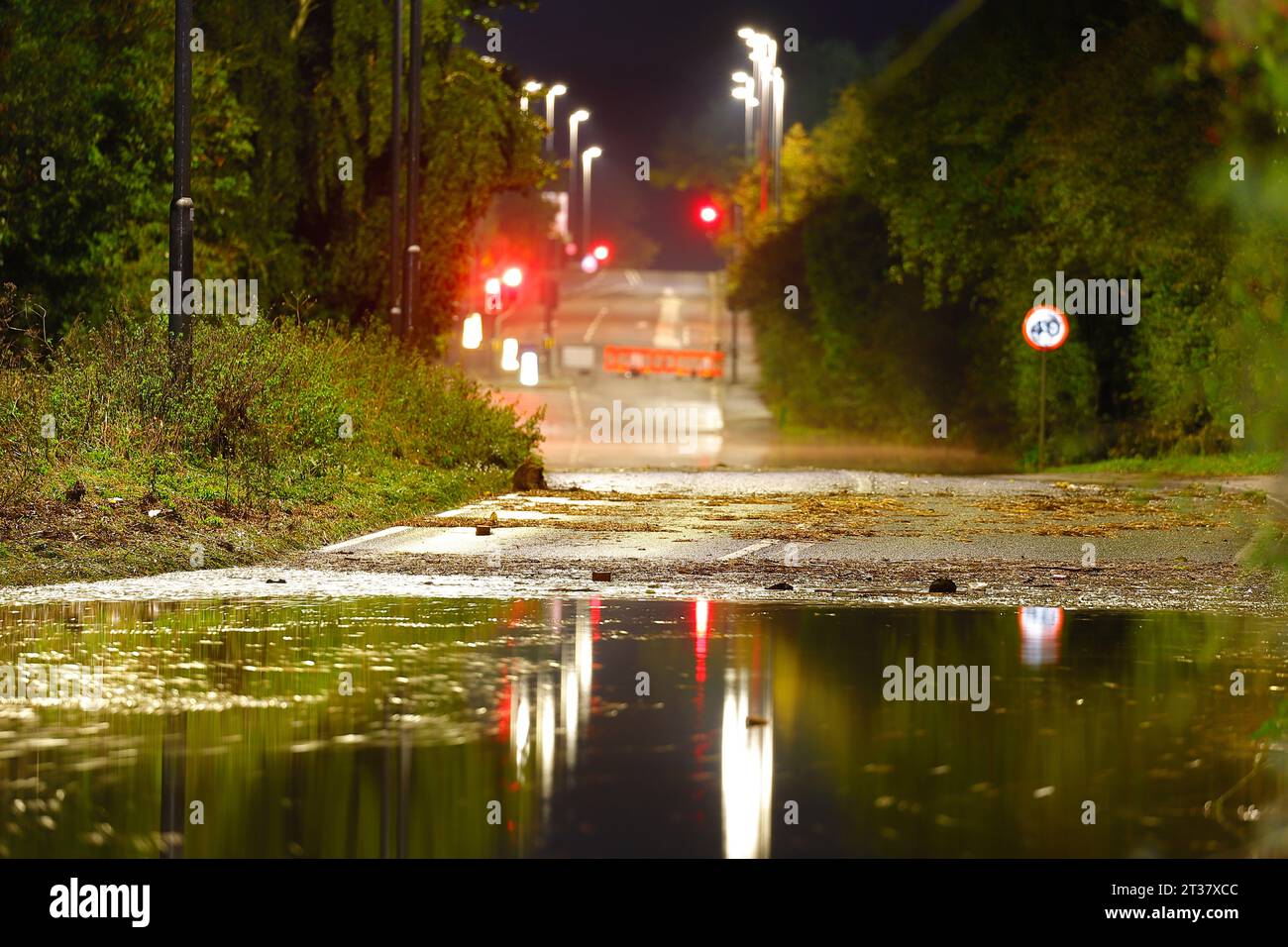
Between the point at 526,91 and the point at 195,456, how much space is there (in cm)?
2304

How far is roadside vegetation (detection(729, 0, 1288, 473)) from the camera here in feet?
116

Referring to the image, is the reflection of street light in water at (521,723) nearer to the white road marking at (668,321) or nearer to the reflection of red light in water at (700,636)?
the reflection of red light in water at (700,636)

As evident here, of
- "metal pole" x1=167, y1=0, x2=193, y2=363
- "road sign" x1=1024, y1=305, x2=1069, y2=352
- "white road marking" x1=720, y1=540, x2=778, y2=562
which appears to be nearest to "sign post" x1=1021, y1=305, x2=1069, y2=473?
"road sign" x1=1024, y1=305, x2=1069, y2=352

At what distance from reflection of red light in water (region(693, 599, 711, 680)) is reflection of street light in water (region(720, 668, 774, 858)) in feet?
1.53

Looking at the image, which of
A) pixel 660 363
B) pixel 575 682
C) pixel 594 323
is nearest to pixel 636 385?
pixel 660 363

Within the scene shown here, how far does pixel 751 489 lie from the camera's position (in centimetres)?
2917

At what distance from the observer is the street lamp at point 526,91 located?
43.5 metres

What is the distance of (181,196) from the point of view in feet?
73.2

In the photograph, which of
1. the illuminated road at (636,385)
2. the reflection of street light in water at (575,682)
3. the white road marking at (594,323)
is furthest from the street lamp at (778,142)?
the reflection of street light in water at (575,682)


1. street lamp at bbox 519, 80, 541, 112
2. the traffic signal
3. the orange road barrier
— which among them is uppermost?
the traffic signal

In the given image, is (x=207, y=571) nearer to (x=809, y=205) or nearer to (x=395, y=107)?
(x=395, y=107)

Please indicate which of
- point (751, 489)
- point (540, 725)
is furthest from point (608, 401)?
point (540, 725)

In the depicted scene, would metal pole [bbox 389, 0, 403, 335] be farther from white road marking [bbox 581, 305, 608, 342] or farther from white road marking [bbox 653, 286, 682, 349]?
white road marking [bbox 581, 305, 608, 342]

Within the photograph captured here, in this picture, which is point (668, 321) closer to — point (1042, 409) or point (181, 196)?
point (1042, 409)
